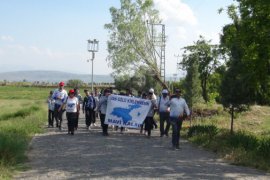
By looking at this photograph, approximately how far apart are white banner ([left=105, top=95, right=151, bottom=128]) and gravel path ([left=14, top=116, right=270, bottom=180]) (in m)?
2.70

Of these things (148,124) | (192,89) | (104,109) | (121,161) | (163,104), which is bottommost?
(121,161)

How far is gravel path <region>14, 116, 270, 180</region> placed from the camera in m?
10.6

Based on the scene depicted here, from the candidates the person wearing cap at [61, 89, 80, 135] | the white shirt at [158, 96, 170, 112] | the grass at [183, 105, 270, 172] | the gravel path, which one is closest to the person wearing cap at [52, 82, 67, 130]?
the person wearing cap at [61, 89, 80, 135]

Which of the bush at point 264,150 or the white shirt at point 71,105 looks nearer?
the bush at point 264,150

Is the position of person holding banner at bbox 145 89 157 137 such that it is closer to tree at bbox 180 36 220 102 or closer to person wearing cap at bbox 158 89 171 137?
person wearing cap at bbox 158 89 171 137

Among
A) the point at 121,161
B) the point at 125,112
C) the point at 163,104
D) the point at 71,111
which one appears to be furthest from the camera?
the point at 125,112

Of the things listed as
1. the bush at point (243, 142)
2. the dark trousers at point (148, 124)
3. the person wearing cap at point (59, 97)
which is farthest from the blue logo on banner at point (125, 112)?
the bush at point (243, 142)

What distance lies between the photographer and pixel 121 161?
12.3m

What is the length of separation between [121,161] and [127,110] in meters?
8.41

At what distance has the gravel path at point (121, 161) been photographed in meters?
10.6

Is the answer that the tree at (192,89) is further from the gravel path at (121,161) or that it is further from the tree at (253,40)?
the gravel path at (121,161)

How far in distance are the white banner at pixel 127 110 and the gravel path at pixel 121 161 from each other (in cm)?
270

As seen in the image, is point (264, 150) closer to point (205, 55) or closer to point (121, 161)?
point (121, 161)

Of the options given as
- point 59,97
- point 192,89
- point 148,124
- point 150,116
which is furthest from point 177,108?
point 192,89
